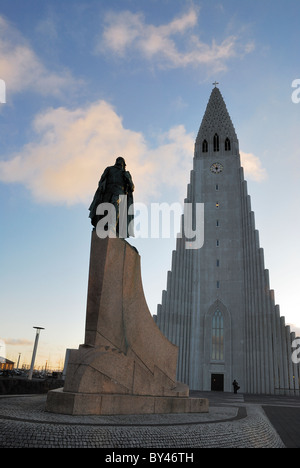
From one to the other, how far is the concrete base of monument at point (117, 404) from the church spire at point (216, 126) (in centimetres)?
4174

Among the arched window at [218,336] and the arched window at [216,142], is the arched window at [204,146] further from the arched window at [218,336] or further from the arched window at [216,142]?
the arched window at [218,336]

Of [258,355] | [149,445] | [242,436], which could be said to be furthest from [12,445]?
[258,355]

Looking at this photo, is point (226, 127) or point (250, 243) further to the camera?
point (226, 127)

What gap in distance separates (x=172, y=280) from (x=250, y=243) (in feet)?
32.4

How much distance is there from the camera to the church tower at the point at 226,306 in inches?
1350

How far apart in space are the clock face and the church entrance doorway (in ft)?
81.6

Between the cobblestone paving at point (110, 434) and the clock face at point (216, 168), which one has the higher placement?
the clock face at point (216, 168)

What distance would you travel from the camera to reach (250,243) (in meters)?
38.7

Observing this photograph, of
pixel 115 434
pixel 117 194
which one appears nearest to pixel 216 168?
pixel 117 194

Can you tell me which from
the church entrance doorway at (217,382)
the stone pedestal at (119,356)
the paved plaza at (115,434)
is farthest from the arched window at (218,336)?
the paved plaza at (115,434)

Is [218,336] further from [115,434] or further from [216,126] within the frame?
[115,434]

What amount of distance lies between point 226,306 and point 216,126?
2586cm

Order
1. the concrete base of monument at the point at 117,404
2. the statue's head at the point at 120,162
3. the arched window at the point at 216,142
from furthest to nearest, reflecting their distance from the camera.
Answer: the arched window at the point at 216,142 → the statue's head at the point at 120,162 → the concrete base of monument at the point at 117,404
